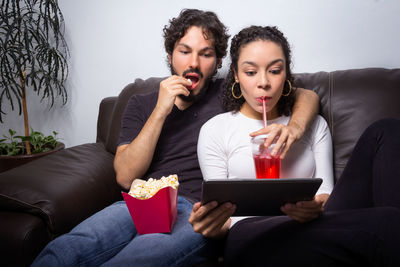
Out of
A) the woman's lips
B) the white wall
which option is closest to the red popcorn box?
the woman's lips

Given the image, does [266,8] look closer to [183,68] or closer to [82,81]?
[183,68]

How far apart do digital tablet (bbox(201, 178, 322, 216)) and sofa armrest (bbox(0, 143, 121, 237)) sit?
2.29ft

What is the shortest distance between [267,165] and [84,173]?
0.96 meters

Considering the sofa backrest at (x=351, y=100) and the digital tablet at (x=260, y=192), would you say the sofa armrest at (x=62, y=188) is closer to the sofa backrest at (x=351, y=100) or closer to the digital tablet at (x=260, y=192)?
the digital tablet at (x=260, y=192)

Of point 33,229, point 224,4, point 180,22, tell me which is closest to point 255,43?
point 180,22

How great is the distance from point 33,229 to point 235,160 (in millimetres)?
784

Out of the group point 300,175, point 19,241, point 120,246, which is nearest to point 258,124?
point 300,175

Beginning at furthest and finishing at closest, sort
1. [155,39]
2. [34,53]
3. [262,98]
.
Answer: [34,53]
[155,39]
[262,98]

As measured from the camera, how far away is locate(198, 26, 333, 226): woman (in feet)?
3.96

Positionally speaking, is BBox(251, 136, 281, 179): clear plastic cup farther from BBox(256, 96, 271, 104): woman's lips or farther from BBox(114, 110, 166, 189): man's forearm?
BBox(114, 110, 166, 189): man's forearm

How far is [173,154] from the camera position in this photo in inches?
58.7

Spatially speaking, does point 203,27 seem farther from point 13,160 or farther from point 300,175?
point 13,160

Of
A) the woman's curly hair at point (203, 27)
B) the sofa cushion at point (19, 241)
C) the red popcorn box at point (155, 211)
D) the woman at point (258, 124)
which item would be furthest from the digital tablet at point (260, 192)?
the woman's curly hair at point (203, 27)

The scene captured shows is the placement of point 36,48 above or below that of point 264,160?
above
